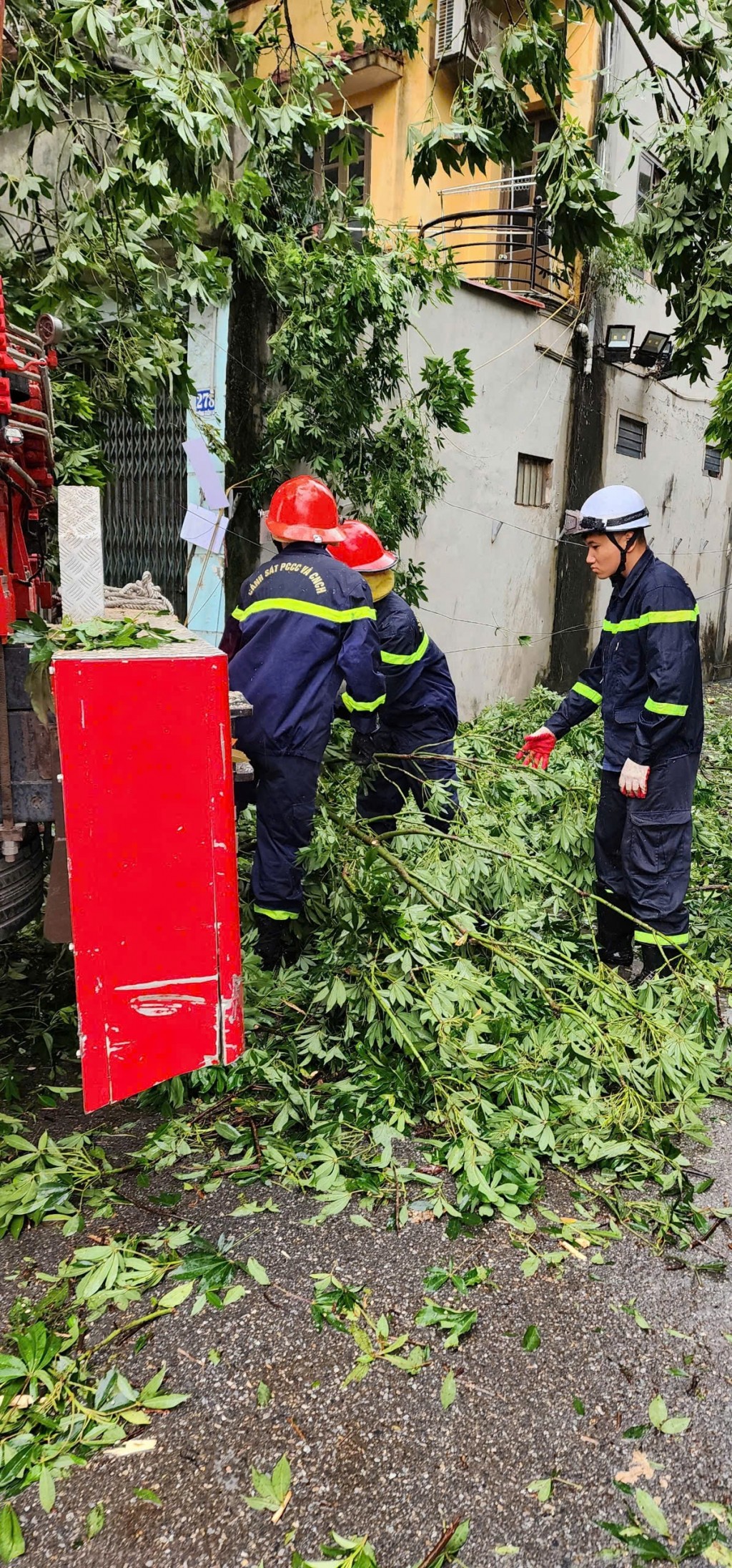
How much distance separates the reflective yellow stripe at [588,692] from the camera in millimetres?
4540

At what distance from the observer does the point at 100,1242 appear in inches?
96.9

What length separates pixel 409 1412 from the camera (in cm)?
203

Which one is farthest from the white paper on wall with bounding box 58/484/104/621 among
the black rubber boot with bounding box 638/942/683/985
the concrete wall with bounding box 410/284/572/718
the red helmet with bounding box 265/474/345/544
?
the concrete wall with bounding box 410/284/572/718

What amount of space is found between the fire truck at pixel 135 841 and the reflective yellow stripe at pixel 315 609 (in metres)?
1.48

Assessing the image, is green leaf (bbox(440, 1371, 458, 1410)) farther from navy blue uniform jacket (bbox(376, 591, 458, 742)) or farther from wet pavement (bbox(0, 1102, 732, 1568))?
navy blue uniform jacket (bbox(376, 591, 458, 742))

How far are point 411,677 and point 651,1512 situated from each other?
3812 millimetres

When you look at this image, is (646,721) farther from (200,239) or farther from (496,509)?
(496,509)

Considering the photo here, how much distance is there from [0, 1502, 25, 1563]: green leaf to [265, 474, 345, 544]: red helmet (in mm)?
3184

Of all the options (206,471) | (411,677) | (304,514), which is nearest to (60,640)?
(304,514)

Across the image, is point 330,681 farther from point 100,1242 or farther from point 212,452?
point 212,452

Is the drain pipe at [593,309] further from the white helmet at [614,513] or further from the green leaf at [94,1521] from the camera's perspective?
the green leaf at [94,1521]

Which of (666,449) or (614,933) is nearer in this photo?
(614,933)

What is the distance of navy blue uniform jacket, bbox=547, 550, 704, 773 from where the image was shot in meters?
3.89

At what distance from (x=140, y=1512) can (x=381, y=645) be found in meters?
3.87
